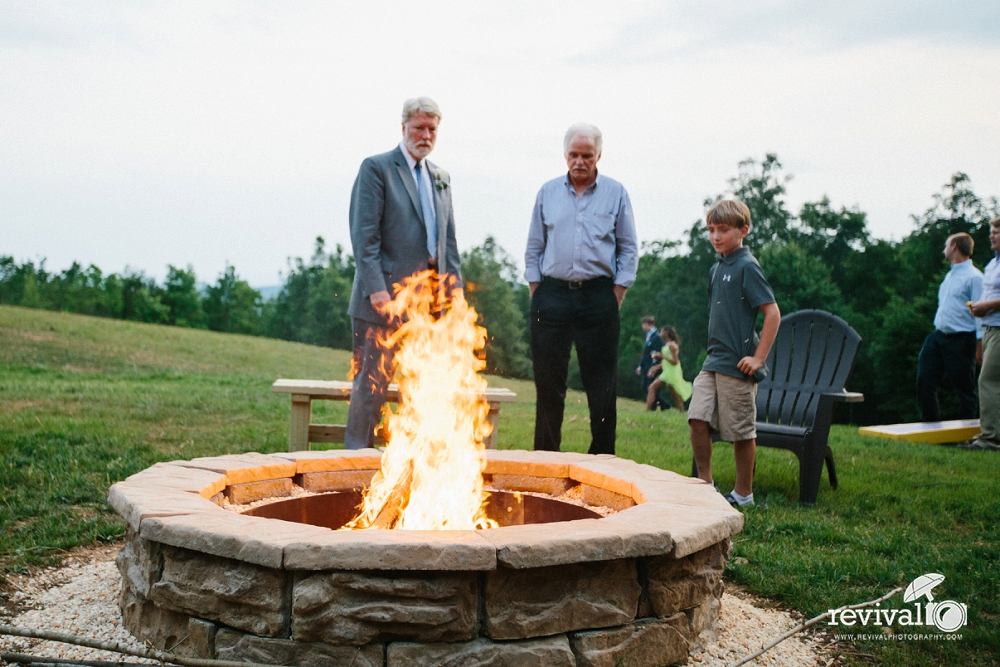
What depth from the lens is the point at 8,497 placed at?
4.02m

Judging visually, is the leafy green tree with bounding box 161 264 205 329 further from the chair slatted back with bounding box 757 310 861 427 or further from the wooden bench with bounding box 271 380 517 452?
the chair slatted back with bounding box 757 310 861 427

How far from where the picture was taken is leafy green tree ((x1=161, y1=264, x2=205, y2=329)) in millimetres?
36125

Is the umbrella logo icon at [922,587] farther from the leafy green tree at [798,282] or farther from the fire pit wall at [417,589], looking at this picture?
the leafy green tree at [798,282]

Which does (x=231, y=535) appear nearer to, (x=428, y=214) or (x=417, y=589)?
(x=417, y=589)

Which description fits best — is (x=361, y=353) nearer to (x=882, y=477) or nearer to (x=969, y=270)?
(x=882, y=477)

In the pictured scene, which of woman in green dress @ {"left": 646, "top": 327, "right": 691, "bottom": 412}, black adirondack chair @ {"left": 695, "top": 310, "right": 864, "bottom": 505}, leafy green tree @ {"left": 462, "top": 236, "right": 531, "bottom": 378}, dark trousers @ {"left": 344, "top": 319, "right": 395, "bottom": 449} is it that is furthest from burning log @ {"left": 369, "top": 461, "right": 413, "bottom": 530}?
leafy green tree @ {"left": 462, "top": 236, "right": 531, "bottom": 378}

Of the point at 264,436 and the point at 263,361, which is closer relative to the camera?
the point at 264,436

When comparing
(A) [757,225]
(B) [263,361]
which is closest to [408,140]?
(B) [263,361]

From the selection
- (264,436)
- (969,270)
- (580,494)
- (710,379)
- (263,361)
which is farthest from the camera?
(263,361)

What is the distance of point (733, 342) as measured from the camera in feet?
13.8

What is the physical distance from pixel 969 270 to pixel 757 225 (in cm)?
2388

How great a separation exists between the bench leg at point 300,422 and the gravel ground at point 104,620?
220 centimetres

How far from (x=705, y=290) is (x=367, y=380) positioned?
27556mm

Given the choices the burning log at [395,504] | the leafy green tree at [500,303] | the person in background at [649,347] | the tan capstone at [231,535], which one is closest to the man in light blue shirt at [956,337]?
the person in background at [649,347]
